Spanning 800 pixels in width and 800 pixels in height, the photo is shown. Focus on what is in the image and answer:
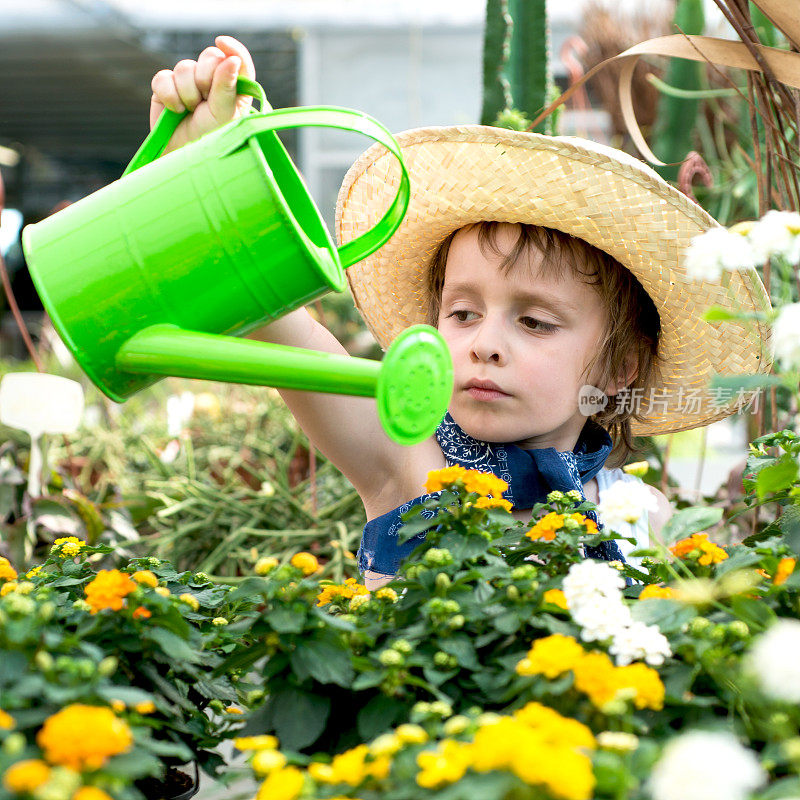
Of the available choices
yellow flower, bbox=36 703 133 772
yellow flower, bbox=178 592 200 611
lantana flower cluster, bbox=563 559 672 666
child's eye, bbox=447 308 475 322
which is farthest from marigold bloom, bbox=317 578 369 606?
child's eye, bbox=447 308 475 322

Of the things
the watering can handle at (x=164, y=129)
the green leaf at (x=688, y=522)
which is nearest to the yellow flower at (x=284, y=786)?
the green leaf at (x=688, y=522)

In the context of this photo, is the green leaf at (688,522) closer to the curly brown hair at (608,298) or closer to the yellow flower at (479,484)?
the yellow flower at (479,484)

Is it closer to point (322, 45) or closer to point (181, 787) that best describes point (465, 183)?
point (181, 787)

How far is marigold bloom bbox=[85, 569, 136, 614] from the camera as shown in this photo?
2.07ft

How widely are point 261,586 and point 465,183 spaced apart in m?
0.64

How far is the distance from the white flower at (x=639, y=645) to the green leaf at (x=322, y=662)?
174 millimetres

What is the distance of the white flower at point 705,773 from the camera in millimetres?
421

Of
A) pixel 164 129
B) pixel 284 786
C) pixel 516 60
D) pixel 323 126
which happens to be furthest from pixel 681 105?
pixel 284 786

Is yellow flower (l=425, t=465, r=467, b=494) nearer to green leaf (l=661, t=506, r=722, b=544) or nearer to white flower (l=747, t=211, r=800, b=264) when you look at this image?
green leaf (l=661, t=506, r=722, b=544)

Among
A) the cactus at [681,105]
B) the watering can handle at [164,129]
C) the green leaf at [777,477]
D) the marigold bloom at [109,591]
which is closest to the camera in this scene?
the marigold bloom at [109,591]

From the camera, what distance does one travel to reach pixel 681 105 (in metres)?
2.51

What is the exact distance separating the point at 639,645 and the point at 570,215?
2.11ft

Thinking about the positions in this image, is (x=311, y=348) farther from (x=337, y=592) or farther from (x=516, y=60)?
(x=516, y=60)

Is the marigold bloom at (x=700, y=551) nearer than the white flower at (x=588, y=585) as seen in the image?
No
